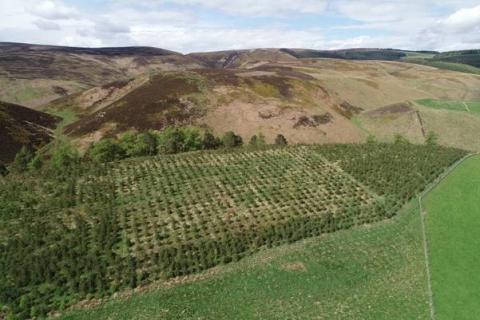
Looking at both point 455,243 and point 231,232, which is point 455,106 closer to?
point 455,243

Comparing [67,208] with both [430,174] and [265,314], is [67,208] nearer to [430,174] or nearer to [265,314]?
[265,314]

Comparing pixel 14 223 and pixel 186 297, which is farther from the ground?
pixel 14 223

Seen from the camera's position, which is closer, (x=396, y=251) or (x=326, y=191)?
(x=396, y=251)

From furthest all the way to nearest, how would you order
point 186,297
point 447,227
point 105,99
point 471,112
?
point 105,99
point 471,112
point 447,227
point 186,297

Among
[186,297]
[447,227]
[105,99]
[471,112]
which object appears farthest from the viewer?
[105,99]

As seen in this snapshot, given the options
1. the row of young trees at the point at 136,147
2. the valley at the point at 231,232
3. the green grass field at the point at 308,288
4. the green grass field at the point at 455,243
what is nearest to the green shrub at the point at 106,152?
the row of young trees at the point at 136,147

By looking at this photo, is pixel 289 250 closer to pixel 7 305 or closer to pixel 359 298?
pixel 359 298

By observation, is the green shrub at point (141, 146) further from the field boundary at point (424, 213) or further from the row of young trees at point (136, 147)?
the field boundary at point (424, 213)

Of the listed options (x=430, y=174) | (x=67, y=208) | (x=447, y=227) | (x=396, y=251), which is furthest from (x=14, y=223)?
(x=430, y=174)
